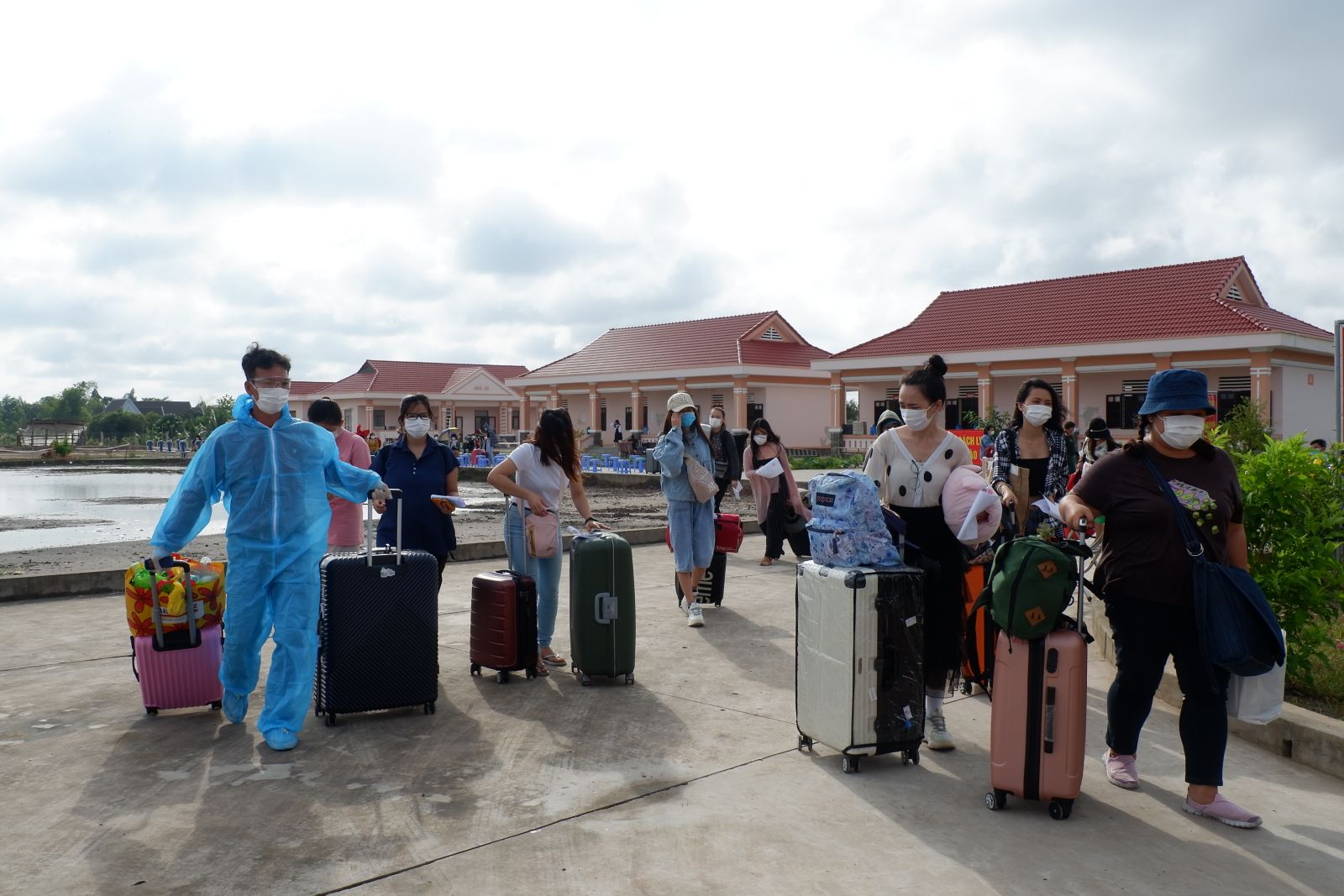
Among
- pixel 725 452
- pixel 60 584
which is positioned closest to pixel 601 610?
pixel 725 452

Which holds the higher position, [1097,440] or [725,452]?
[1097,440]

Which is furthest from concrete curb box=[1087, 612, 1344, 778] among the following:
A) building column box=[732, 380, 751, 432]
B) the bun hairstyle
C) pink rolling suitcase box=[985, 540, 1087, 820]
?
building column box=[732, 380, 751, 432]

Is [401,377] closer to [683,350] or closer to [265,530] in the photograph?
[683,350]

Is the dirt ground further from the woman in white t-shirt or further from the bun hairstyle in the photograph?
the bun hairstyle

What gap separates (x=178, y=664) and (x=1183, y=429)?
469cm

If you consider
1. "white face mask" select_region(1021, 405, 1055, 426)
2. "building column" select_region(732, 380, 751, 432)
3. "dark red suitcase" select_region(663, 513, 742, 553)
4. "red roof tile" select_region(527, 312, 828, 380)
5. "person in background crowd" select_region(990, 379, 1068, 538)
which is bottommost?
"dark red suitcase" select_region(663, 513, 742, 553)

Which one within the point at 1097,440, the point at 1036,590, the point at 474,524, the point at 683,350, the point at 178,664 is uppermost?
the point at 683,350

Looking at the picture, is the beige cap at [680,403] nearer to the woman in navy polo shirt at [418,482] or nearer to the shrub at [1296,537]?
the woman in navy polo shirt at [418,482]

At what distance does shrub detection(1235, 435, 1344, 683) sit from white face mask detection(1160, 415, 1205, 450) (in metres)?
1.66

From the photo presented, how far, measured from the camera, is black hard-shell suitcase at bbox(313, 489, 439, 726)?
16.1ft

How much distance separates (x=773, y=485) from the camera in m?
9.49

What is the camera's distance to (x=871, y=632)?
4168 millimetres

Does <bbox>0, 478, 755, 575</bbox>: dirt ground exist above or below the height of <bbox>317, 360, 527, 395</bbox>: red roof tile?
below

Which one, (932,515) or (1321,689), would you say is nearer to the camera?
(932,515)
